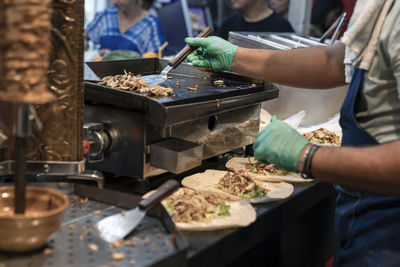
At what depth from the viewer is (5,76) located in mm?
1050

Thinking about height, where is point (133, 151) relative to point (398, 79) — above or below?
below

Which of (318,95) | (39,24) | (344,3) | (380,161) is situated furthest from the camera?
(344,3)

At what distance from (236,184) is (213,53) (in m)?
0.68

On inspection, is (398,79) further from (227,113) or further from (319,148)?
(227,113)

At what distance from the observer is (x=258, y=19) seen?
454 centimetres

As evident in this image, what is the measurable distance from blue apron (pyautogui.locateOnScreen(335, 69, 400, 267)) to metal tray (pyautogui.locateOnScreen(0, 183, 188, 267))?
2.23ft

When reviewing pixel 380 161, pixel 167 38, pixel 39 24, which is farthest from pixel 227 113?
pixel 167 38

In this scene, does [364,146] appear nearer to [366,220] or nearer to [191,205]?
[366,220]

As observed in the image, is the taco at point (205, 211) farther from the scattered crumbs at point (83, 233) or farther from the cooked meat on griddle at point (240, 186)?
the scattered crumbs at point (83, 233)

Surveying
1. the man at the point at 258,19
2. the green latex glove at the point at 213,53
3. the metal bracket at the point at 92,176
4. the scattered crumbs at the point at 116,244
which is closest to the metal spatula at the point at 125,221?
the scattered crumbs at the point at 116,244

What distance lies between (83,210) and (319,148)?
714 millimetres

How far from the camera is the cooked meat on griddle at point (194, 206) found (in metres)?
1.46

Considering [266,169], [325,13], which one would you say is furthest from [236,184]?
[325,13]

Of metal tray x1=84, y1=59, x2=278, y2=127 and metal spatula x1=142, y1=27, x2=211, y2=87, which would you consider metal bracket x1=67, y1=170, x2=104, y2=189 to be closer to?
metal tray x1=84, y1=59, x2=278, y2=127
